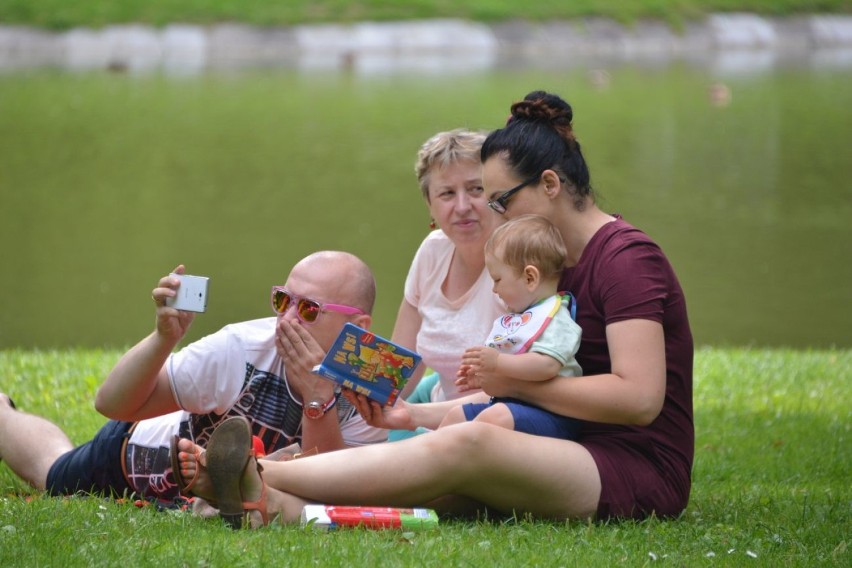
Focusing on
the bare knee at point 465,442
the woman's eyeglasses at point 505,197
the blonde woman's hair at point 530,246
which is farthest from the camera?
the woman's eyeglasses at point 505,197

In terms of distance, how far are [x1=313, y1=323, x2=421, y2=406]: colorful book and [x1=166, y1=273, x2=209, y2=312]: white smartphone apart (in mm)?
433

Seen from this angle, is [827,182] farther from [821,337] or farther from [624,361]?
[624,361]

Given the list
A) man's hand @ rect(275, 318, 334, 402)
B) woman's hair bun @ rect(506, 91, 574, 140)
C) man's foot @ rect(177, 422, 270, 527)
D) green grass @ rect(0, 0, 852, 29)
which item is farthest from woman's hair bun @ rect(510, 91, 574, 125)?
green grass @ rect(0, 0, 852, 29)

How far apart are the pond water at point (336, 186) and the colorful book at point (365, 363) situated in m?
1.83

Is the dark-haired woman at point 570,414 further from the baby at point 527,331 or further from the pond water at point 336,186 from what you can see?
the pond water at point 336,186

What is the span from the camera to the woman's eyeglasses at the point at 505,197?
4.24 metres

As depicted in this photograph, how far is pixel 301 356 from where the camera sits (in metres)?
4.23

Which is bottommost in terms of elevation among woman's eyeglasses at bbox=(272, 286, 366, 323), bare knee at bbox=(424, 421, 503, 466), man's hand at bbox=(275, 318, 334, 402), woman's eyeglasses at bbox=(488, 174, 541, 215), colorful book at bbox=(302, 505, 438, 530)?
colorful book at bbox=(302, 505, 438, 530)

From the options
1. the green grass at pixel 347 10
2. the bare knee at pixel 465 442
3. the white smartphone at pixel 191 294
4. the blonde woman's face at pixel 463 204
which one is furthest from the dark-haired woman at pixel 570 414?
the green grass at pixel 347 10

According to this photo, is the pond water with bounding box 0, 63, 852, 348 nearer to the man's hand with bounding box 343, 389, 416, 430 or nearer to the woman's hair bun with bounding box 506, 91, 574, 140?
the woman's hair bun with bounding box 506, 91, 574, 140

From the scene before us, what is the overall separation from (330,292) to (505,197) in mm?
694

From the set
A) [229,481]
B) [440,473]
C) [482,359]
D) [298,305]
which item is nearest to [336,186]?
[298,305]

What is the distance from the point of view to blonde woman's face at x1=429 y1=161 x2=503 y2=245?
4977 mm

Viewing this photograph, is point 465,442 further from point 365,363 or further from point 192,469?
point 192,469
